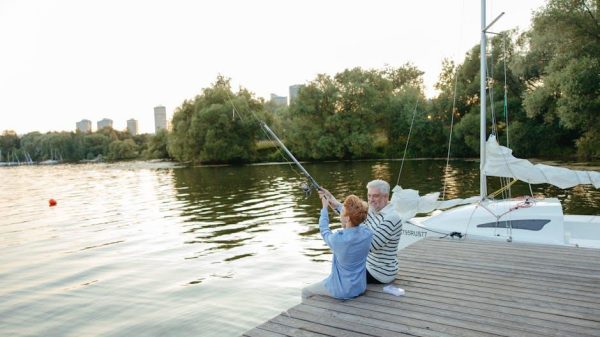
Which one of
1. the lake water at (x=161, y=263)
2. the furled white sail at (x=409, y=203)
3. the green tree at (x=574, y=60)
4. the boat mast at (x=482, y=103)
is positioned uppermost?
the green tree at (x=574, y=60)

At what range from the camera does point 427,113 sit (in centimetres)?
6706

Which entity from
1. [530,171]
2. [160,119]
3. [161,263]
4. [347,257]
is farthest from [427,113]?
[160,119]

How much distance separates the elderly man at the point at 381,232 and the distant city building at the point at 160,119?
9974cm

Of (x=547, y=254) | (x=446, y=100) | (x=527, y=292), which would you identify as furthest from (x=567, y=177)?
(x=446, y=100)

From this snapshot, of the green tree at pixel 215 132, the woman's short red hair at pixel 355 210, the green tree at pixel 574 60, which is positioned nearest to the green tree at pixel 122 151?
the green tree at pixel 215 132

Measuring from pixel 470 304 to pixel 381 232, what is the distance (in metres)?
1.61

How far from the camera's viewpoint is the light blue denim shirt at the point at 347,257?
5.93 m

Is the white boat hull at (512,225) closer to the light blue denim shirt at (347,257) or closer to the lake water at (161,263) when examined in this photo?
A: the lake water at (161,263)

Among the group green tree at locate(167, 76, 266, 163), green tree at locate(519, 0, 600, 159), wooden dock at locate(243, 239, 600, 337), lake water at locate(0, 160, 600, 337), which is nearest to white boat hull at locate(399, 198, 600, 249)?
wooden dock at locate(243, 239, 600, 337)

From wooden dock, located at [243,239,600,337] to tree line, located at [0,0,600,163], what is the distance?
3040 cm

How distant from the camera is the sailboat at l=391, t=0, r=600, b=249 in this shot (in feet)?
35.3

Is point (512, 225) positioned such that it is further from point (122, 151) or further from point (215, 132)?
point (122, 151)

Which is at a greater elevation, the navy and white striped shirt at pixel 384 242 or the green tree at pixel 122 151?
the green tree at pixel 122 151

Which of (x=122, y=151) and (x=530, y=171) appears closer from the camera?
(x=530, y=171)
